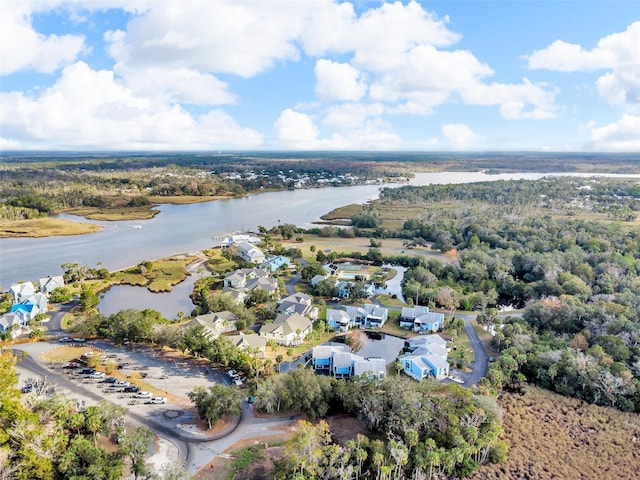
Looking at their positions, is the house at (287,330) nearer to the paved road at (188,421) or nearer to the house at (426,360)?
the paved road at (188,421)

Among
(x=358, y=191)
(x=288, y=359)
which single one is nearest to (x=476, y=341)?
(x=288, y=359)

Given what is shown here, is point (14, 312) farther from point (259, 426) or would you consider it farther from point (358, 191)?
point (358, 191)

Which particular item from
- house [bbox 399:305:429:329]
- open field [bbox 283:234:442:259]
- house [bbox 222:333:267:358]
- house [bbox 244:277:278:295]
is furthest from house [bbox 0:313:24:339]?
open field [bbox 283:234:442:259]

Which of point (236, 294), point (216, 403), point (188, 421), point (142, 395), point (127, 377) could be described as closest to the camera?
point (216, 403)

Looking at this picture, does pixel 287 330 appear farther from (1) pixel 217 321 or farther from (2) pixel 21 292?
(2) pixel 21 292

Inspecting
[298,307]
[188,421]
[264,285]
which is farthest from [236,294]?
[188,421]
